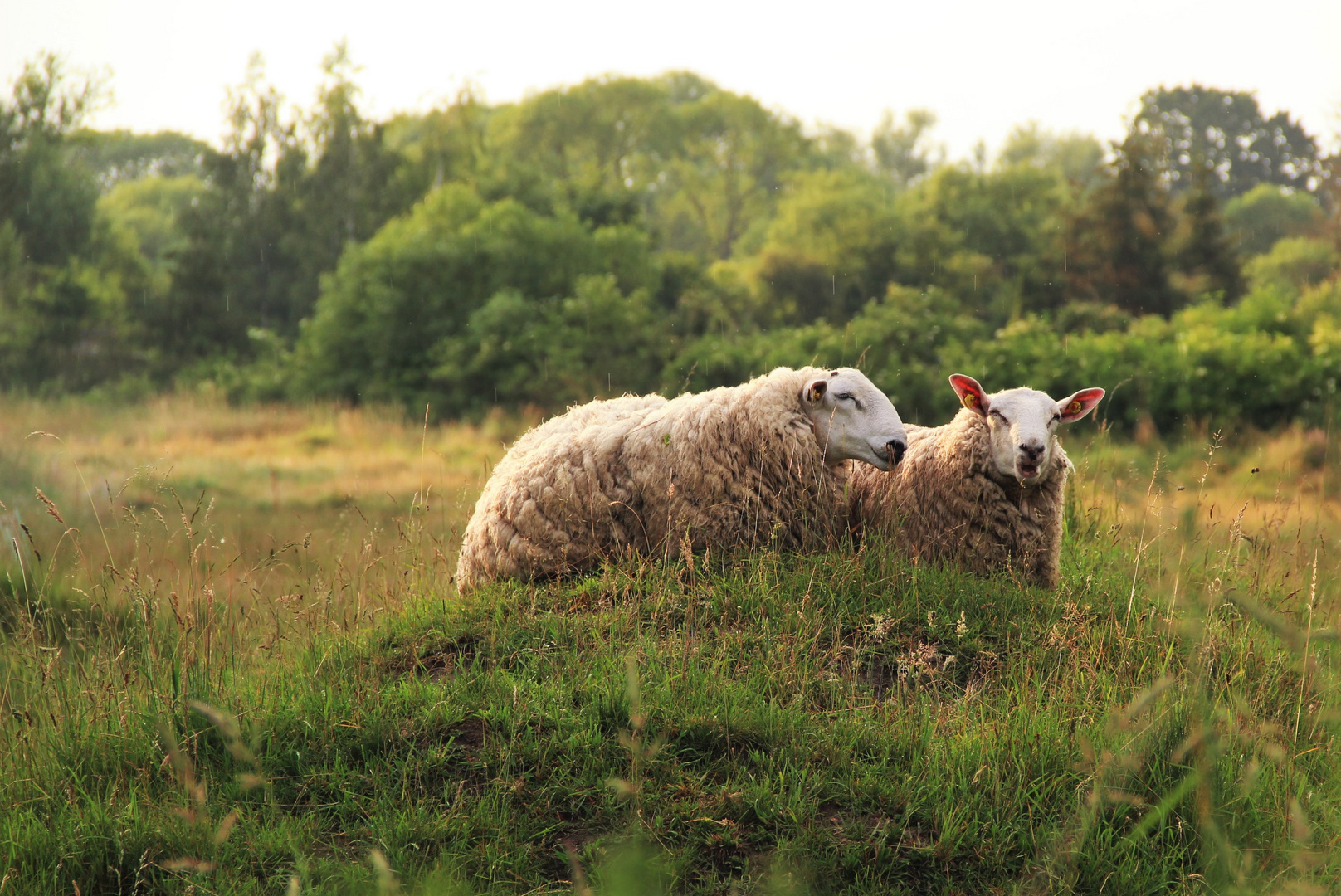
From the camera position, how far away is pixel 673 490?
17.9 ft

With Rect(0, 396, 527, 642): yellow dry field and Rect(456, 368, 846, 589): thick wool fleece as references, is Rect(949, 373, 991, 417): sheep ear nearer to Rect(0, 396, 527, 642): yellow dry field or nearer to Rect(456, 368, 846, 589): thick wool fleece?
Rect(456, 368, 846, 589): thick wool fleece

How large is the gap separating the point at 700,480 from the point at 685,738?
1869 mm

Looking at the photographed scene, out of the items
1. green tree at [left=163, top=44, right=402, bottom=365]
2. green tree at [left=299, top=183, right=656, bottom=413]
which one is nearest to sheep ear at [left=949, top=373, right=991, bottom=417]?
green tree at [left=299, top=183, right=656, bottom=413]

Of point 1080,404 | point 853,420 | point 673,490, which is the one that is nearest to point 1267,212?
point 1080,404

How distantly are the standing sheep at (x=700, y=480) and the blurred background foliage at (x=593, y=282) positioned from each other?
10902 millimetres

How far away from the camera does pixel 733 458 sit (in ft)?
18.5

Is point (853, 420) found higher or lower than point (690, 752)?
higher

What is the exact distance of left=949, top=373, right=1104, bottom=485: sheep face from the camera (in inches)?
209

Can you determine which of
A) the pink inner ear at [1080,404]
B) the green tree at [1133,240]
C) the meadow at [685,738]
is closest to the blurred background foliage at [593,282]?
the green tree at [1133,240]

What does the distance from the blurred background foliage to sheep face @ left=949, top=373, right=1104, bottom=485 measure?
1016cm

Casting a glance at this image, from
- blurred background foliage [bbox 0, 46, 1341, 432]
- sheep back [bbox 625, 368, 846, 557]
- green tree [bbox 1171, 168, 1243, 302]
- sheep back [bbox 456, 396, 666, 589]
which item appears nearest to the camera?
sheep back [bbox 625, 368, 846, 557]

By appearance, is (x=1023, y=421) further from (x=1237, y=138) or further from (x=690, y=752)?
(x=1237, y=138)

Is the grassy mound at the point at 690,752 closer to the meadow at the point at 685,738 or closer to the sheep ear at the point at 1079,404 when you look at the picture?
the meadow at the point at 685,738

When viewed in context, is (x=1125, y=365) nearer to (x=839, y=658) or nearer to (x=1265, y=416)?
(x=1265, y=416)
